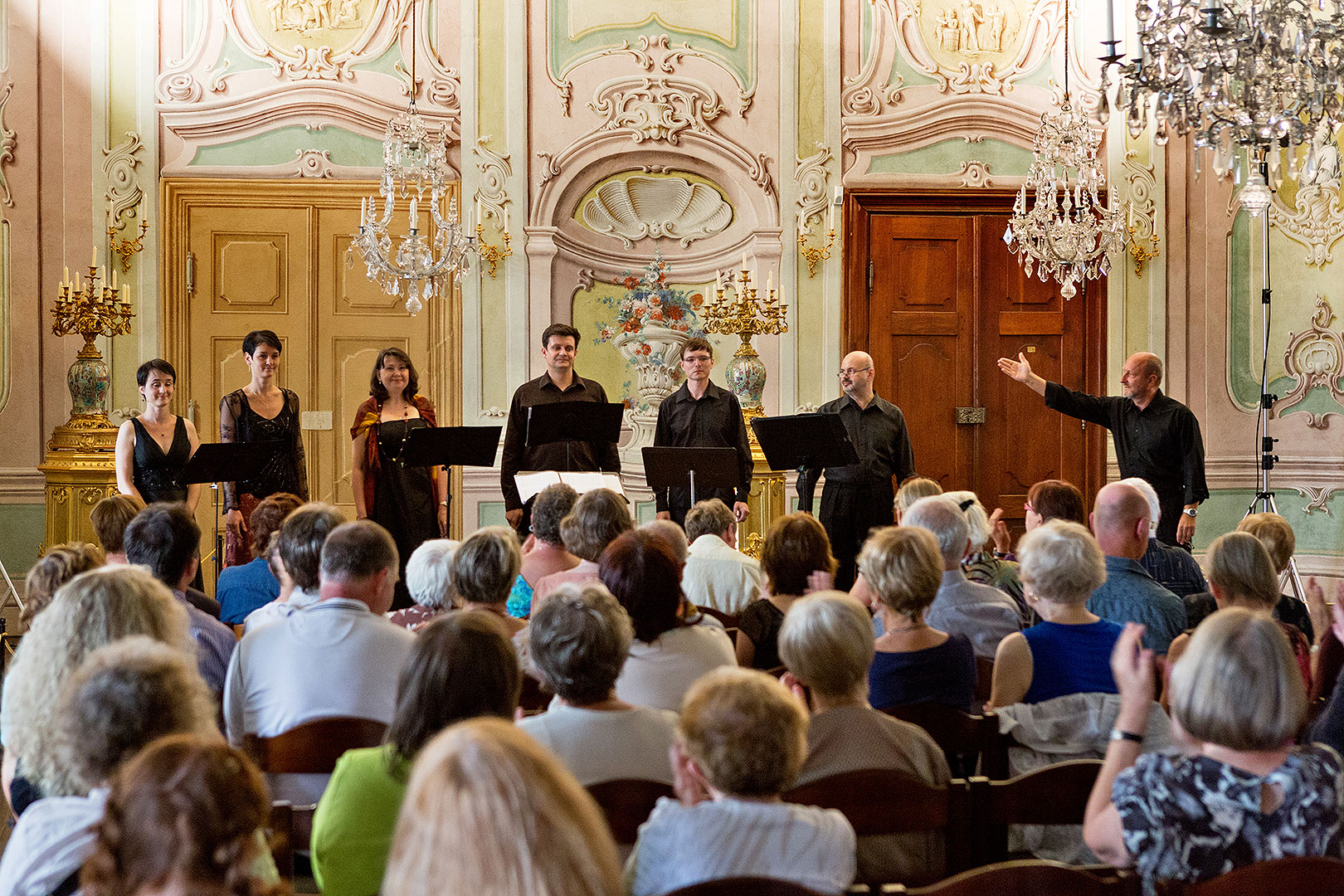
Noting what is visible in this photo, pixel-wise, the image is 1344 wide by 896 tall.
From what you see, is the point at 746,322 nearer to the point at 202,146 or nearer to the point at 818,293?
the point at 818,293

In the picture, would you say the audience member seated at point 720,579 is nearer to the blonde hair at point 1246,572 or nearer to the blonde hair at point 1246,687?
the blonde hair at point 1246,572

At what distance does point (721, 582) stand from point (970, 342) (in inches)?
184

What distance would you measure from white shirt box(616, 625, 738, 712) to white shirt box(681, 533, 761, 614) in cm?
→ 133

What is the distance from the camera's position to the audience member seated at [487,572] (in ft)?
10.7

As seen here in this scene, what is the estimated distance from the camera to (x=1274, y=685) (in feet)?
5.99

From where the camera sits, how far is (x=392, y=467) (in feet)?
20.4

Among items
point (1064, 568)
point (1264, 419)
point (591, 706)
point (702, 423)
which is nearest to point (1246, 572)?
point (1064, 568)

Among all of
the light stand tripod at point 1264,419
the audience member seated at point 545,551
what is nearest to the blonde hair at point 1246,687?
the audience member seated at point 545,551

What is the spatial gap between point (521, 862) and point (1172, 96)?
5061mm

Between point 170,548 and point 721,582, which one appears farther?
point 721,582

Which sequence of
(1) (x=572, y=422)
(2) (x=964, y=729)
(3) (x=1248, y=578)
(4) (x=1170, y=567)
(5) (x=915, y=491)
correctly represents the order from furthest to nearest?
(1) (x=572, y=422)
(5) (x=915, y=491)
(4) (x=1170, y=567)
(3) (x=1248, y=578)
(2) (x=964, y=729)

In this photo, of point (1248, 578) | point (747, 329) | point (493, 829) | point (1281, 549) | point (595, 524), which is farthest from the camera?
point (747, 329)

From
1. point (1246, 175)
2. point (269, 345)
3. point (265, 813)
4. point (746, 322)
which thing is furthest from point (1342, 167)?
point (265, 813)

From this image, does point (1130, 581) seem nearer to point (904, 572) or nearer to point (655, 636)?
point (904, 572)
